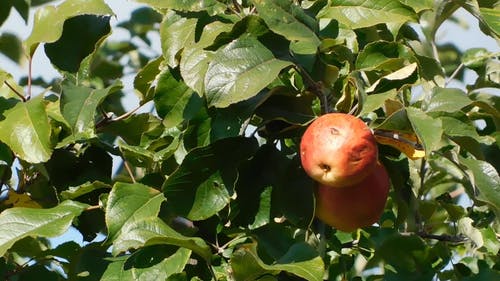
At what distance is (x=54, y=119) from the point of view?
1.64 meters

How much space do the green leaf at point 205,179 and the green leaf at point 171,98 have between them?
3.0 inches

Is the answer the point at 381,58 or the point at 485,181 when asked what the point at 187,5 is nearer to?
the point at 381,58

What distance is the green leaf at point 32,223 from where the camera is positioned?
146 cm

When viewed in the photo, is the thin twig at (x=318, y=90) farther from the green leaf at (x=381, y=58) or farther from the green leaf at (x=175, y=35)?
the green leaf at (x=175, y=35)

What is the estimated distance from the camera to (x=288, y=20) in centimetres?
136

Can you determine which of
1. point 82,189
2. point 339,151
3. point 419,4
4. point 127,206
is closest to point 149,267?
point 127,206

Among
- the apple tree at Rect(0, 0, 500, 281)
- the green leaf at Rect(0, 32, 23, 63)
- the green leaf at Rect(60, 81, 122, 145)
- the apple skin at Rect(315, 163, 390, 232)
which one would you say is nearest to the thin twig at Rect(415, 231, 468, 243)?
the apple tree at Rect(0, 0, 500, 281)

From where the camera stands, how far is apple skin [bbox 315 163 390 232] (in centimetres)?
138

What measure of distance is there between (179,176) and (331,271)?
480mm

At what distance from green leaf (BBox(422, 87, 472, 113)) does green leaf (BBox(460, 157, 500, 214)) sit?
0.07m

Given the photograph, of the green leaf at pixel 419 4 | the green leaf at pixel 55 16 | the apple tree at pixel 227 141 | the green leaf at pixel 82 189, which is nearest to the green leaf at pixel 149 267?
the apple tree at pixel 227 141

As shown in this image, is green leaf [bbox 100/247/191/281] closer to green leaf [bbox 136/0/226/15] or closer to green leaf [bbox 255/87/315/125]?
green leaf [bbox 255/87/315/125]

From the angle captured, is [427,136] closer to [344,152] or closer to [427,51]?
[344,152]

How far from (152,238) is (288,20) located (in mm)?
329
